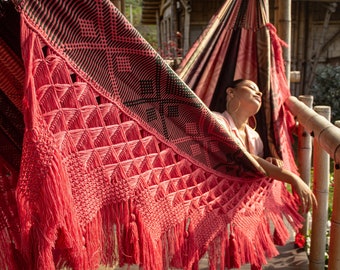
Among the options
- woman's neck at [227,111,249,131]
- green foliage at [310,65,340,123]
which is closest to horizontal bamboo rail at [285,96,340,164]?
woman's neck at [227,111,249,131]

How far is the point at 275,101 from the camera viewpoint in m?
1.83

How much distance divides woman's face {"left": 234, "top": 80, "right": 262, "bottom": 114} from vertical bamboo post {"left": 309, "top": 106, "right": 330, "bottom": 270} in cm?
25

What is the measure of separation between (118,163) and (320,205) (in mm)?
930

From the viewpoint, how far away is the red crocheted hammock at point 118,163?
38.1 inches

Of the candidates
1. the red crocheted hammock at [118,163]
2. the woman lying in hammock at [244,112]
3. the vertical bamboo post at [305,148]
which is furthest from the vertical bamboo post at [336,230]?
the vertical bamboo post at [305,148]

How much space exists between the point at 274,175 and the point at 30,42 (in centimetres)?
98

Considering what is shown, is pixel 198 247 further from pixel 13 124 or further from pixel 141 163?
pixel 13 124

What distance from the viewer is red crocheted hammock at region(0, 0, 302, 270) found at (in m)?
0.97

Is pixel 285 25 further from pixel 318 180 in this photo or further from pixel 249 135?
pixel 318 180

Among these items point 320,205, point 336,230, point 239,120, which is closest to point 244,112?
point 239,120

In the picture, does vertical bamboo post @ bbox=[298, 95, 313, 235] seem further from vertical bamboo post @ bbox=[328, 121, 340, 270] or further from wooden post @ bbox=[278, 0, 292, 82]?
vertical bamboo post @ bbox=[328, 121, 340, 270]

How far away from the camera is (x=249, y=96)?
1765mm

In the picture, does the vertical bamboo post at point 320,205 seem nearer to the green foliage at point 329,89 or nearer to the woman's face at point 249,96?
the woman's face at point 249,96

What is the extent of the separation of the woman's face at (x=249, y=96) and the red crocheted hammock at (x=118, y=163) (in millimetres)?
350
